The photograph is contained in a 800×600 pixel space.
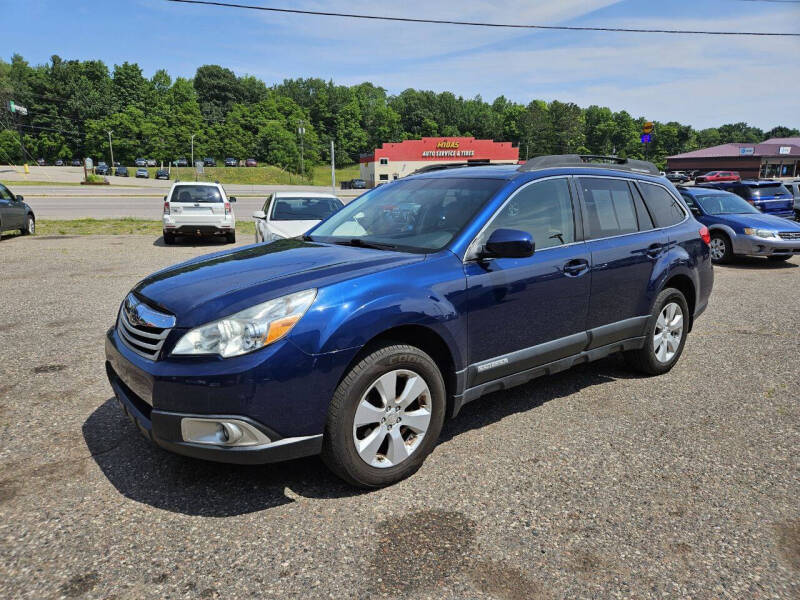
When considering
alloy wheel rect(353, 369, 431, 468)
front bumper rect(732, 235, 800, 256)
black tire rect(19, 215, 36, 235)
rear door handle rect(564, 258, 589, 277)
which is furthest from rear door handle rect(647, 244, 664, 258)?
black tire rect(19, 215, 36, 235)

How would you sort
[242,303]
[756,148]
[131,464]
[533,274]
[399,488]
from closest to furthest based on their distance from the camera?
[242,303]
[399,488]
[131,464]
[533,274]
[756,148]

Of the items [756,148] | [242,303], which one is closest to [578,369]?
[242,303]

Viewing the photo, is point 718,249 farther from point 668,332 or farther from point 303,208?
point 303,208

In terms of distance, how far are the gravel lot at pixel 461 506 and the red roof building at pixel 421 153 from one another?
74.6 m

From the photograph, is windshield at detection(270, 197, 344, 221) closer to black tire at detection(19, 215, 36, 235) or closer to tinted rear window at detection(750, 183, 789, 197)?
black tire at detection(19, 215, 36, 235)

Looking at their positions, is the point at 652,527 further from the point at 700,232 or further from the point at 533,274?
the point at 700,232

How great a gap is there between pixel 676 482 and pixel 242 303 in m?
2.57

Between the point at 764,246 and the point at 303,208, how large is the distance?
938 centimetres

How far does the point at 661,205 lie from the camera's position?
4.94 m

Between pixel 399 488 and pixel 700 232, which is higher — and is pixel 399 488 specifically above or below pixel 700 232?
below

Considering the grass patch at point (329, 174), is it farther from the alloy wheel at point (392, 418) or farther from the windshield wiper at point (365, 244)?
the alloy wheel at point (392, 418)

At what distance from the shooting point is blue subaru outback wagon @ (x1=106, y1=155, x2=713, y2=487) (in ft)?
8.70


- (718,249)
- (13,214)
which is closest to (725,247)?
(718,249)

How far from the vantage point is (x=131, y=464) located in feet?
10.8
